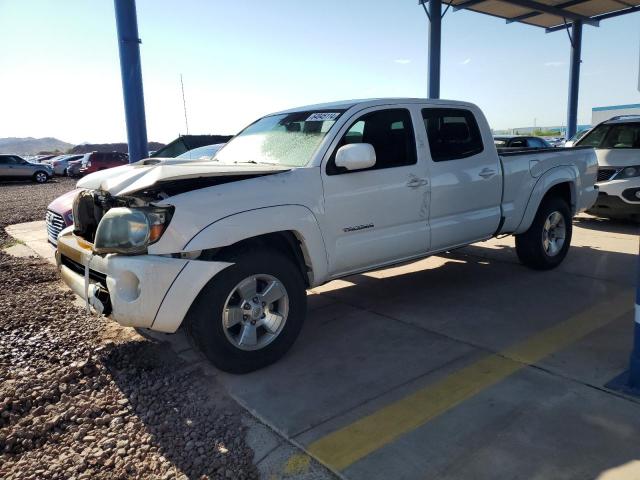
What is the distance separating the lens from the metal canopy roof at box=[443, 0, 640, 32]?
1708 centimetres

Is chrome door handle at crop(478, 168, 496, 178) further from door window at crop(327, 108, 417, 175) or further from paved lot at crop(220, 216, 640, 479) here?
paved lot at crop(220, 216, 640, 479)

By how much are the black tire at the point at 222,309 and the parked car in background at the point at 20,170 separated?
27932mm

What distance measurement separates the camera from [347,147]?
383 centimetres

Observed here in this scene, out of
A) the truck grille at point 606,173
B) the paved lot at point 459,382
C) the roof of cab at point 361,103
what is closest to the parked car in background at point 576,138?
the truck grille at point 606,173

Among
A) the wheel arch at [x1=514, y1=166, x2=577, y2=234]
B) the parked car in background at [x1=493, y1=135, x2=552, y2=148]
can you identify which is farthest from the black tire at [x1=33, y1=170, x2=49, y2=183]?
the wheel arch at [x1=514, y1=166, x2=577, y2=234]

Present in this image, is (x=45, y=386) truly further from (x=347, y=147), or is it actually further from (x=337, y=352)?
(x=347, y=147)

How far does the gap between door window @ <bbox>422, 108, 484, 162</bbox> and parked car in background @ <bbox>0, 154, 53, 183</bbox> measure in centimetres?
2762

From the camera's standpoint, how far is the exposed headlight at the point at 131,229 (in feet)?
10.5

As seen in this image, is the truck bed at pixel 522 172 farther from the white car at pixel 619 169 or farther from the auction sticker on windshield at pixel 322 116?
the white car at pixel 619 169

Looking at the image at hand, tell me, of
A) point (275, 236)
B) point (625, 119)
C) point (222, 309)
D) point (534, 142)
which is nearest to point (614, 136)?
point (625, 119)

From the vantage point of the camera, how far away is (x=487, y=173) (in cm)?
516

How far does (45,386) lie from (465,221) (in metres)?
3.84

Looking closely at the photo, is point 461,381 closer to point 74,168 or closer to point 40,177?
point 40,177

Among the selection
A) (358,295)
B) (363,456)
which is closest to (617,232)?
(358,295)
